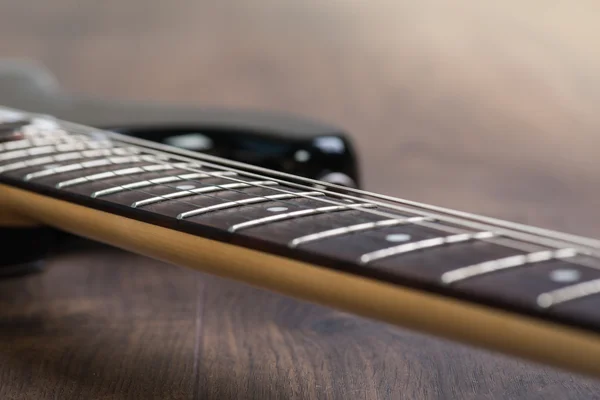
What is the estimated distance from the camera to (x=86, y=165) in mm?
567

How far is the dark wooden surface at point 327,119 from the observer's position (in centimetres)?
45

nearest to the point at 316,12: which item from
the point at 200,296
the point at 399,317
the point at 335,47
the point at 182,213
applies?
the point at 335,47

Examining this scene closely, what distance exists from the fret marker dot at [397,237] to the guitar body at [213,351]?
9 centimetres

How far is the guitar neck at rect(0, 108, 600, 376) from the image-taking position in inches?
12.2

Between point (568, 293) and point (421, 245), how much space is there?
80 mm

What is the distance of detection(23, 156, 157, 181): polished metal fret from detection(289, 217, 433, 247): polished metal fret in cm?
23

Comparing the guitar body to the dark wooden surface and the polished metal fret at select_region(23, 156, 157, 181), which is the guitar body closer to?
the dark wooden surface

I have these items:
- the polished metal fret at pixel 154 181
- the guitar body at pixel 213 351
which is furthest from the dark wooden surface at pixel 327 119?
the polished metal fret at pixel 154 181

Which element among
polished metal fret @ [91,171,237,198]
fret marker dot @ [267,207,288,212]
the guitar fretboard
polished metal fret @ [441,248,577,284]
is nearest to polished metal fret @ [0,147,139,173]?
the guitar fretboard

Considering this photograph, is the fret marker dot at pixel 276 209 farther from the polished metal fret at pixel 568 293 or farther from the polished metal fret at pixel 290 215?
the polished metal fret at pixel 568 293

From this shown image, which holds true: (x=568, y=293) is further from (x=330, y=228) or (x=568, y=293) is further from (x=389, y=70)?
(x=389, y=70)

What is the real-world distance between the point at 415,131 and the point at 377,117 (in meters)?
0.09

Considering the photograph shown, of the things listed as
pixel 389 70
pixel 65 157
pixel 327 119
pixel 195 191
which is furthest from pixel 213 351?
pixel 389 70

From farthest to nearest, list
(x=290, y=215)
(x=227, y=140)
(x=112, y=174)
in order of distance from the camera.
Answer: (x=227, y=140) < (x=112, y=174) < (x=290, y=215)
